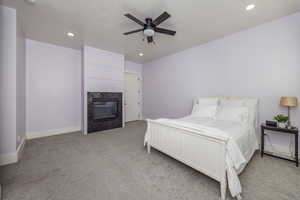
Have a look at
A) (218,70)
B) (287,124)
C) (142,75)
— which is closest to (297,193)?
(287,124)

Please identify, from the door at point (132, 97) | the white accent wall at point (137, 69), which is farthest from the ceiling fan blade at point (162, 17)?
the door at point (132, 97)

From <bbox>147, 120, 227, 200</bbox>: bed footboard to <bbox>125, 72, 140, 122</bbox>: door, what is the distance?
11.2ft

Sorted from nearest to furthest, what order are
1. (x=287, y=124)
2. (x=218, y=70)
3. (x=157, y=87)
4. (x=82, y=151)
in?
(x=287, y=124)
(x=82, y=151)
(x=218, y=70)
(x=157, y=87)

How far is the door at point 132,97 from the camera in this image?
5.76 meters

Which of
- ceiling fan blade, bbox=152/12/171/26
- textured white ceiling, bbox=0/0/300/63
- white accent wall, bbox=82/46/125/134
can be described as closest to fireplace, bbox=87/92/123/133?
white accent wall, bbox=82/46/125/134

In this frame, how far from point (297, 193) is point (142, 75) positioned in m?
5.76

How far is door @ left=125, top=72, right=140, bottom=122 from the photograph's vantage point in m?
5.76

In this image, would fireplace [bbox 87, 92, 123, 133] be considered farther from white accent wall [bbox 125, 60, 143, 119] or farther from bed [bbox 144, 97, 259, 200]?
bed [bbox 144, 97, 259, 200]

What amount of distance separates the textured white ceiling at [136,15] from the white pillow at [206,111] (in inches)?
76.3

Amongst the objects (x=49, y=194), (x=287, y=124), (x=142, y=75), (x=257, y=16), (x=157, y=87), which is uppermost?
(x=257, y=16)

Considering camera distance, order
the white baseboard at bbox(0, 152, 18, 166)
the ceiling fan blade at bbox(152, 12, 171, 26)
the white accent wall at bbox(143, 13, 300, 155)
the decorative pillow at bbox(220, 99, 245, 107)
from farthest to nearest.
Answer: the decorative pillow at bbox(220, 99, 245, 107) → the white accent wall at bbox(143, 13, 300, 155) → the white baseboard at bbox(0, 152, 18, 166) → the ceiling fan blade at bbox(152, 12, 171, 26)

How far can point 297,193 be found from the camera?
5.16ft

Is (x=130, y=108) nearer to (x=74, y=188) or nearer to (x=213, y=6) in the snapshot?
(x=74, y=188)

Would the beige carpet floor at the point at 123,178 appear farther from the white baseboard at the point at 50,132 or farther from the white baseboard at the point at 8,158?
the white baseboard at the point at 50,132
